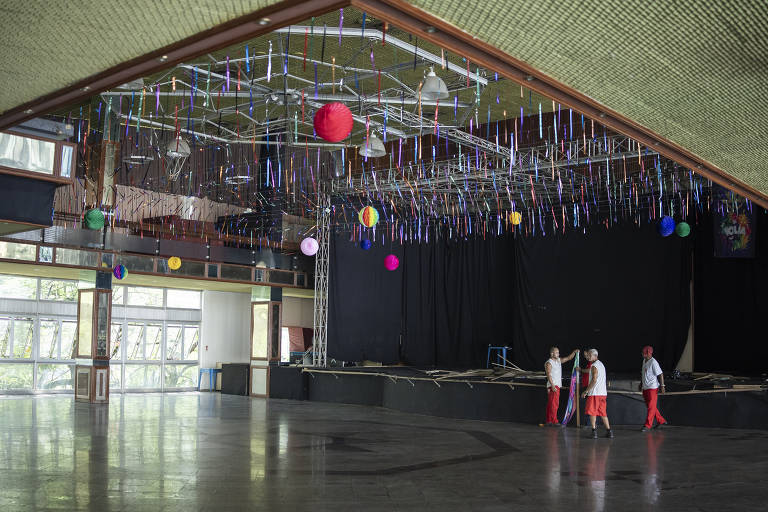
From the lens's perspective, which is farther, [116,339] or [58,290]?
[116,339]

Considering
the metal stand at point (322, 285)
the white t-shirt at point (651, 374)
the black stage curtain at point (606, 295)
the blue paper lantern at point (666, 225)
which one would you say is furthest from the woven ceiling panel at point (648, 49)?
the metal stand at point (322, 285)

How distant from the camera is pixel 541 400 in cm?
1255

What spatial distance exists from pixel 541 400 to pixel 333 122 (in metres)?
8.68

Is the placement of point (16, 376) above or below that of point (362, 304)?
below

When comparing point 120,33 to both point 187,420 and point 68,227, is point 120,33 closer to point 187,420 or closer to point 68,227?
point 187,420

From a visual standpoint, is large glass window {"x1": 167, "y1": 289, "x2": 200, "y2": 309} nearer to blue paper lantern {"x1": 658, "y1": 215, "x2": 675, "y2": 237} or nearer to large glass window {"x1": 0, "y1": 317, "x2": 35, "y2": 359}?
large glass window {"x1": 0, "y1": 317, "x2": 35, "y2": 359}

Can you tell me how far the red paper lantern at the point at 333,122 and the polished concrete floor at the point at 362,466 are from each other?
2.76 metres

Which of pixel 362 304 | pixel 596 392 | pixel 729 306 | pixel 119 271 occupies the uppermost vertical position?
pixel 119 271

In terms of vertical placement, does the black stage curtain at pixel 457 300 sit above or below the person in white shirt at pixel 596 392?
above

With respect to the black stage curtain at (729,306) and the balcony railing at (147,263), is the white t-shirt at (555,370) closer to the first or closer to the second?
the black stage curtain at (729,306)

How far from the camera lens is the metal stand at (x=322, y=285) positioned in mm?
19000

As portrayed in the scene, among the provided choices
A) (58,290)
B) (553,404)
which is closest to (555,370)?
(553,404)

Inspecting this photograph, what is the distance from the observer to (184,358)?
73.9 feet

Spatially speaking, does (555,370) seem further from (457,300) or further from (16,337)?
(16,337)
